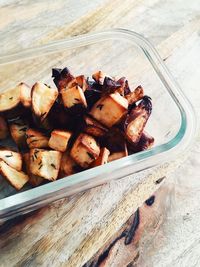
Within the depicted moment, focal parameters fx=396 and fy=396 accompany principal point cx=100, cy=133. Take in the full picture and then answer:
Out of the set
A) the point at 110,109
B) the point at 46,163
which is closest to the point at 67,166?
the point at 46,163

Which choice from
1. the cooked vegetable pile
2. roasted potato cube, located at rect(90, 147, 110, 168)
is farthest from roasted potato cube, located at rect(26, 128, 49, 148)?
roasted potato cube, located at rect(90, 147, 110, 168)

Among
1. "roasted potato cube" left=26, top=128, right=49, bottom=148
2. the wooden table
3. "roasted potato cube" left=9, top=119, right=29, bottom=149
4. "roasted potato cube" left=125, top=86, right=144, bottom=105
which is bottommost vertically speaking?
the wooden table

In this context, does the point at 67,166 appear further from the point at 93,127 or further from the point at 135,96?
the point at 135,96

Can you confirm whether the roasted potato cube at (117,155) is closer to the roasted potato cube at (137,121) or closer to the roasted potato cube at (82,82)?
the roasted potato cube at (137,121)

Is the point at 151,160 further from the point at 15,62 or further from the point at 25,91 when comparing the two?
the point at 15,62

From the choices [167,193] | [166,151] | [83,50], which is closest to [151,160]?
[166,151]

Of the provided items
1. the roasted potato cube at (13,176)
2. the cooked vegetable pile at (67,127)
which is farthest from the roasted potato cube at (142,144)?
the roasted potato cube at (13,176)

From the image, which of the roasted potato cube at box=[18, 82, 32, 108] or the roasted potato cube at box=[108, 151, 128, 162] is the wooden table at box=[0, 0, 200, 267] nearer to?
the roasted potato cube at box=[108, 151, 128, 162]
